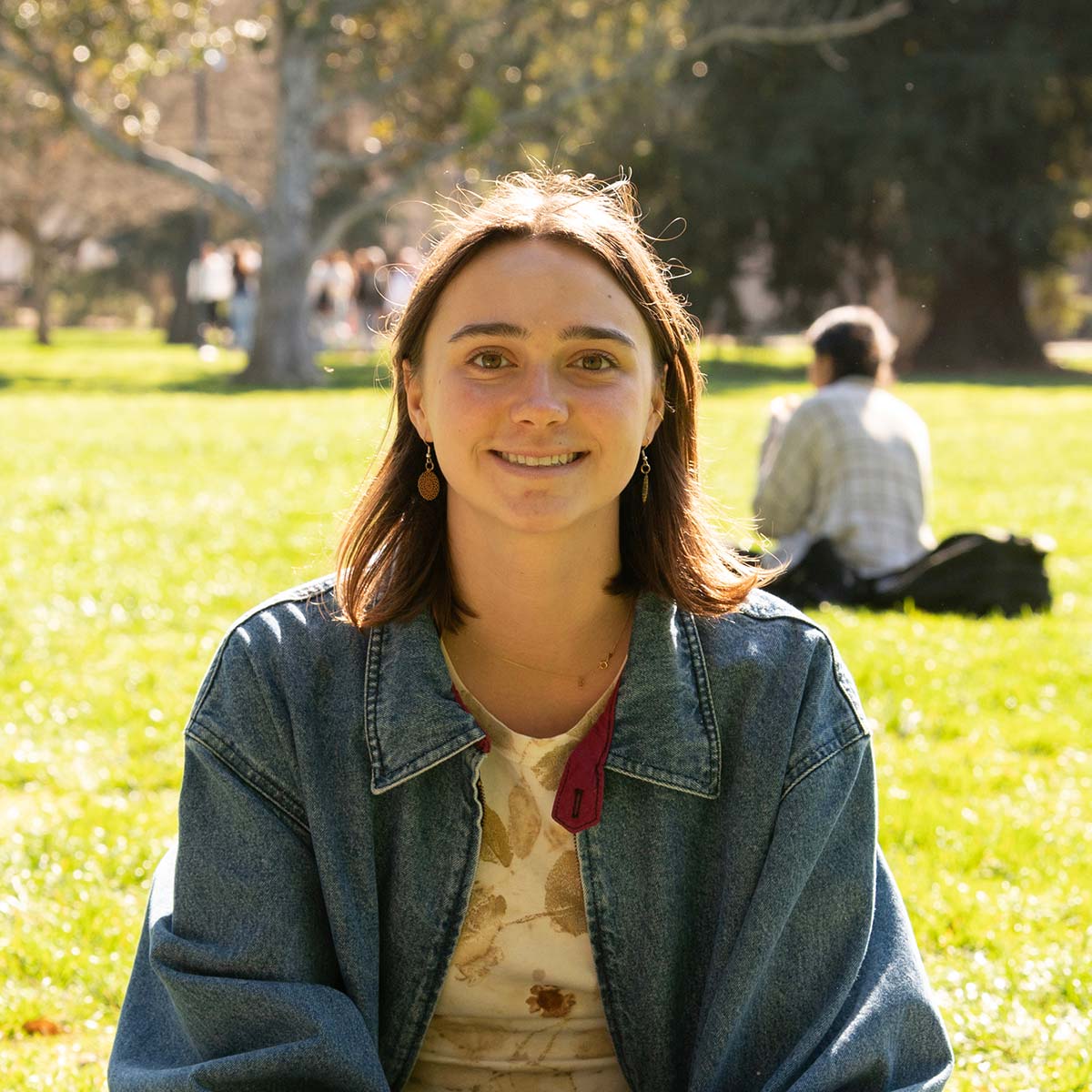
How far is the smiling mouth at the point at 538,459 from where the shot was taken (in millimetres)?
2498

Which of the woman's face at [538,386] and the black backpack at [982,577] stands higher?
the woman's face at [538,386]

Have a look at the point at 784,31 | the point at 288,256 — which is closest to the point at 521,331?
the point at 784,31

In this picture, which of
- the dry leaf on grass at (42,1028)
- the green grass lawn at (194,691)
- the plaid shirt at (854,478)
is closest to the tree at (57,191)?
the green grass lawn at (194,691)

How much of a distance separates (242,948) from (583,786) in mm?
530

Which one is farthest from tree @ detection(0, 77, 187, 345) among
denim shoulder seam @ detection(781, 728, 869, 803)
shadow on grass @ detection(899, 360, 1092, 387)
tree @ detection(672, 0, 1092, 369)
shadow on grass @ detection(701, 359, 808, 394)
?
denim shoulder seam @ detection(781, 728, 869, 803)

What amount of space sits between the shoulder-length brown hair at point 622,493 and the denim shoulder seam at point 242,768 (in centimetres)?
28

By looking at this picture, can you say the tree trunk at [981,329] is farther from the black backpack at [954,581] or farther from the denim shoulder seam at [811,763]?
the denim shoulder seam at [811,763]

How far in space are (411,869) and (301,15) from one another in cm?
2122

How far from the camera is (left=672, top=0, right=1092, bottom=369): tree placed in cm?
2594

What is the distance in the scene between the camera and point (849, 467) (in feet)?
26.8

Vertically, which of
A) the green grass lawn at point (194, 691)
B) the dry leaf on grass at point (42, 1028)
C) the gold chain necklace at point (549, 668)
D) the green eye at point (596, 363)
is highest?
the green eye at point (596, 363)

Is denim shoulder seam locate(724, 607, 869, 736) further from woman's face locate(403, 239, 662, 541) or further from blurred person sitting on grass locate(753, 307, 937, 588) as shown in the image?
blurred person sitting on grass locate(753, 307, 937, 588)

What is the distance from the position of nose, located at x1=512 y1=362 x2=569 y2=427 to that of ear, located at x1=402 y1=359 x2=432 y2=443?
0.72 ft

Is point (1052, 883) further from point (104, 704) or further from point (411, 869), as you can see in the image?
point (104, 704)
